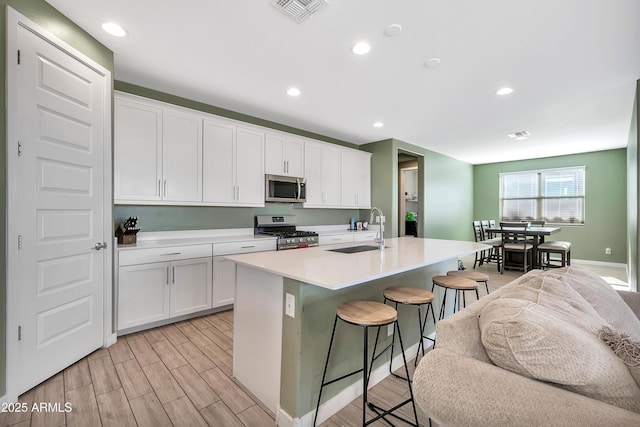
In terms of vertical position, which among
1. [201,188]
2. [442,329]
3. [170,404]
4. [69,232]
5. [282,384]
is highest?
[201,188]

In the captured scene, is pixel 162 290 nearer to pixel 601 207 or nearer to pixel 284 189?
pixel 284 189

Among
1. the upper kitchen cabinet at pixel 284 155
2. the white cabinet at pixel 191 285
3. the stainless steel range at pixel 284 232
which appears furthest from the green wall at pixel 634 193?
the white cabinet at pixel 191 285

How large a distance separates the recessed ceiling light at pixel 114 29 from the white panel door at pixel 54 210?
1.13 ft

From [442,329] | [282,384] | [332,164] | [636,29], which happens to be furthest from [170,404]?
[636,29]

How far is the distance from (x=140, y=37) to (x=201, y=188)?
161 cm

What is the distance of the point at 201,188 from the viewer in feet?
11.2

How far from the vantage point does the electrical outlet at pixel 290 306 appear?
1551 mm

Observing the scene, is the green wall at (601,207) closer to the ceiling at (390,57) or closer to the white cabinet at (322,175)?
the ceiling at (390,57)

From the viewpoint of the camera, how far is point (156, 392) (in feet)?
6.16

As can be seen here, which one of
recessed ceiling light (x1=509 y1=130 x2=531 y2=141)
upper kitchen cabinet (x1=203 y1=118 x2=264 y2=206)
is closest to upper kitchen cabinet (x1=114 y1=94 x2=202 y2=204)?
upper kitchen cabinet (x1=203 y1=118 x2=264 y2=206)

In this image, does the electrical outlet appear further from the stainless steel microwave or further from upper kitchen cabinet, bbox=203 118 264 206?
the stainless steel microwave

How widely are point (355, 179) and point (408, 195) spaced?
4.25 metres

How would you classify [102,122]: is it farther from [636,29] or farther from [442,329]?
[636,29]

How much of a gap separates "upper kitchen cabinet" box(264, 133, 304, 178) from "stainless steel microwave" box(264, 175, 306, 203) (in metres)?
0.08
